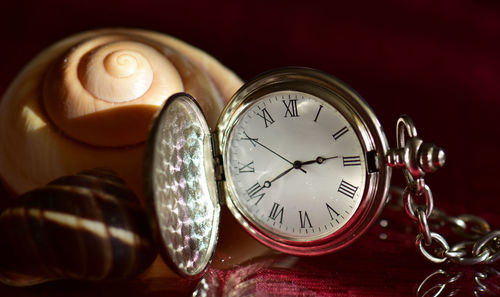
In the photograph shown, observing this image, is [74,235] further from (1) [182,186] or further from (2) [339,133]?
(2) [339,133]

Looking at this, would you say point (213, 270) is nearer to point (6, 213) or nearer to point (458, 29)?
point (6, 213)

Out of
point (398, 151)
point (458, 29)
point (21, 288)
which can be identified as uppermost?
point (458, 29)

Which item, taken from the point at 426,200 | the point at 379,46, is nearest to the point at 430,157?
the point at 426,200

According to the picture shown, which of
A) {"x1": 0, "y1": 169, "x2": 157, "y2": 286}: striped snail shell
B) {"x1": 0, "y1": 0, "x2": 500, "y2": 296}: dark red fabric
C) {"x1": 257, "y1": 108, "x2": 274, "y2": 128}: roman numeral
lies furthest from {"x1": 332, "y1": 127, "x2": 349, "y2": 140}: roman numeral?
{"x1": 0, "y1": 0, "x2": 500, "y2": 296}: dark red fabric

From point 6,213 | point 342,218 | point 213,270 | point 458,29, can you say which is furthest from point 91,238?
point 458,29

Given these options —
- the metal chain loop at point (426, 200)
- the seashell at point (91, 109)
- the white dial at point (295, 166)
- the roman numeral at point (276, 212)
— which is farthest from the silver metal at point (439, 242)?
the seashell at point (91, 109)

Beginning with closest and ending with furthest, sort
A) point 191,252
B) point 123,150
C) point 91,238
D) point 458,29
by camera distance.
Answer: point 91,238
point 191,252
point 123,150
point 458,29
